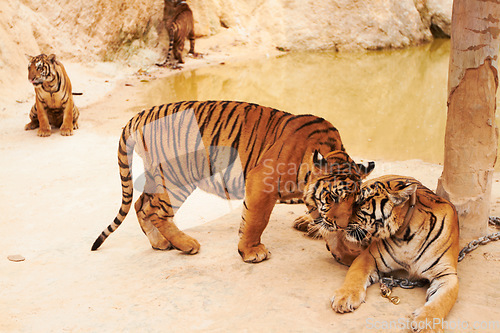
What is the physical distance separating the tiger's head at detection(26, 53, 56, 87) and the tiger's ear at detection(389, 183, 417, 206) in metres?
5.43

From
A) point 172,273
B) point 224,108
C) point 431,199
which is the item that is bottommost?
point 172,273

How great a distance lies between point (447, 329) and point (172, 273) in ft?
5.34

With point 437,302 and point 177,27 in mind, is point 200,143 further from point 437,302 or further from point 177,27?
point 177,27

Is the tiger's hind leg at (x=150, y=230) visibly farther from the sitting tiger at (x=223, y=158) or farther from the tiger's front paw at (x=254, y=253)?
the tiger's front paw at (x=254, y=253)

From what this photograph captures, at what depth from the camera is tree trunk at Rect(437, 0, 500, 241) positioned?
293 centimetres

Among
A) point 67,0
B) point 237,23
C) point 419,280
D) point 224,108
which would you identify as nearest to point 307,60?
point 237,23

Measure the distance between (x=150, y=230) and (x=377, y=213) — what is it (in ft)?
5.49

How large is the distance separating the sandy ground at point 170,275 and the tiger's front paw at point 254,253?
0.16 feet

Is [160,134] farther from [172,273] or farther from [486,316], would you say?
[486,316]

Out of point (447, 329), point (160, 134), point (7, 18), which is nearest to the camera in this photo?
point (447, 329)

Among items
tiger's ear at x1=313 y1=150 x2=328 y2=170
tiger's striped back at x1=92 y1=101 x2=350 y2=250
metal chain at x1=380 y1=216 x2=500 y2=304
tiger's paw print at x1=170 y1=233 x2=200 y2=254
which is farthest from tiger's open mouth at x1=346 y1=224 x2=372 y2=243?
tiger's paw print at x1=170 y1=233 x2=200 y2=254

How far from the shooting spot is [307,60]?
40.2 ft

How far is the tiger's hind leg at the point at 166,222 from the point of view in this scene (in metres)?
3.35

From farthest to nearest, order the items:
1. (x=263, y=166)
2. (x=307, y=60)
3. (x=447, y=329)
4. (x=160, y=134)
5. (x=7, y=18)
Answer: (x=307, y=60), (x=7, y=18), (x=160, y=134), (x=263, y=166), (x=447, y=329)
